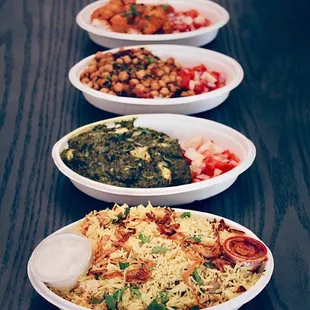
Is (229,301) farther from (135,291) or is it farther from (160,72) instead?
(160,72)

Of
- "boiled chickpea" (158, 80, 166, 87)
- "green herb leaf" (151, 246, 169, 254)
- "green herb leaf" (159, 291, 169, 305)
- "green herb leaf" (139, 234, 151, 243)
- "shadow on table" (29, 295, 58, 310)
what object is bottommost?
"shadow on table" (29, 295, 58, 310)

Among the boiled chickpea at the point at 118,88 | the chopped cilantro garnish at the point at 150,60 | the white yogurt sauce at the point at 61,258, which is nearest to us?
the white yogurt sauce at the point at 61,258

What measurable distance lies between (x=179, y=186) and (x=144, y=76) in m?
1.00

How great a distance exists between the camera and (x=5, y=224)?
246cm

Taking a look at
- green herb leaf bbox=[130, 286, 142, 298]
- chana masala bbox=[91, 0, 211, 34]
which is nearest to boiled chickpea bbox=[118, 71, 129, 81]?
chana masala bbox=[91, 0, 211, 34]

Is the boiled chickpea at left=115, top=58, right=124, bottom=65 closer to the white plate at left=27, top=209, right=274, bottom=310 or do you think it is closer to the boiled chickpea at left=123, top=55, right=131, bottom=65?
the boiled chickpea at left=123, top=55, right=131, bottom=65

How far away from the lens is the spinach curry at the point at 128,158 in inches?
97.9

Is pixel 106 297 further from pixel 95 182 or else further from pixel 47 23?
pixel 47 23

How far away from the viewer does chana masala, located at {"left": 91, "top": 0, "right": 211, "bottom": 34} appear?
3766mm

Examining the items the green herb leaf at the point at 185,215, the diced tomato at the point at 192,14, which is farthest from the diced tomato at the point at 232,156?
the diced tomato at the point at 192,14

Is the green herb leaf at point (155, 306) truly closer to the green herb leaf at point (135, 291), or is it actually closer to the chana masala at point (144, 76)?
the green herb leaf at point (135, 291)

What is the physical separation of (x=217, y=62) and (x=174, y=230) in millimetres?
1551

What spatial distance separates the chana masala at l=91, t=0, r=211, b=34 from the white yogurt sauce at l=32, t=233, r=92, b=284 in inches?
77.5

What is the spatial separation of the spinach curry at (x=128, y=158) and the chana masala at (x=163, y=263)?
29 centimetres
